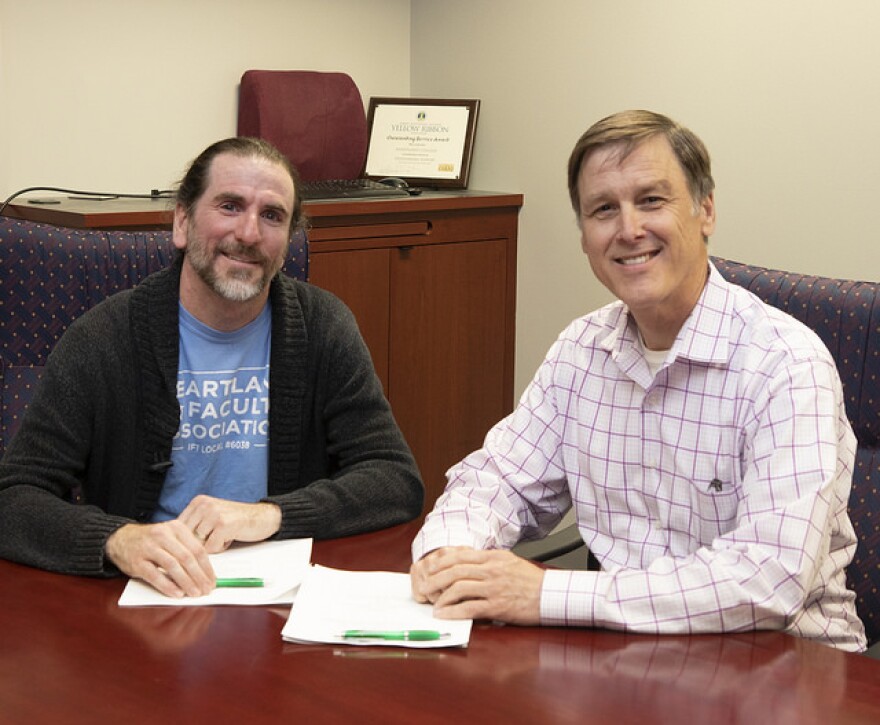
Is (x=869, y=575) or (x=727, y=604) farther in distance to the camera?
(x=869, y=575)

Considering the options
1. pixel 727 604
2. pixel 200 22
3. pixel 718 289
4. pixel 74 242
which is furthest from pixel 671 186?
pixel 200 22

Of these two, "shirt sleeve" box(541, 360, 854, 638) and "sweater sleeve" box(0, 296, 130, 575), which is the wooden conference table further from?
"sweater sleeve" box(0, 296, 130, 575)

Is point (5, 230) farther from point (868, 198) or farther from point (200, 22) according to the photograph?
point (868, 198)

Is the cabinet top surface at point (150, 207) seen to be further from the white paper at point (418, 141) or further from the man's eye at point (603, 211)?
the man's eye at point (603, 211)

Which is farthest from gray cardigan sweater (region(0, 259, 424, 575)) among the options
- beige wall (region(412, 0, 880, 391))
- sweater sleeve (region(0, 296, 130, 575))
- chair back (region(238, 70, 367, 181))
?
chair back (region(238, 70, 367, 181))

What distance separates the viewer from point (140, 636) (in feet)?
4.37

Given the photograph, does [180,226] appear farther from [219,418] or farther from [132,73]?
[132,73]

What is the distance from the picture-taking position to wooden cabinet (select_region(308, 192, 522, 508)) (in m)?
3.47

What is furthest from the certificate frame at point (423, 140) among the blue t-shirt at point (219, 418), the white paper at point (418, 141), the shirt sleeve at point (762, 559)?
the shirt sleeve at point (762, 559)

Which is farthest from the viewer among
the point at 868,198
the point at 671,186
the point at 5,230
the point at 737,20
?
the point at 737,20

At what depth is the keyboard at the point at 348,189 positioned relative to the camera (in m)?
3.46

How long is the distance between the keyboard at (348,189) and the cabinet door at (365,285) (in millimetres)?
167

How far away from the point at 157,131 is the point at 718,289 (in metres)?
2.29

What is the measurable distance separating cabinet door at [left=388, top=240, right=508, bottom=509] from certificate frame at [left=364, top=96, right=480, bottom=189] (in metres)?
Result: 0.29
